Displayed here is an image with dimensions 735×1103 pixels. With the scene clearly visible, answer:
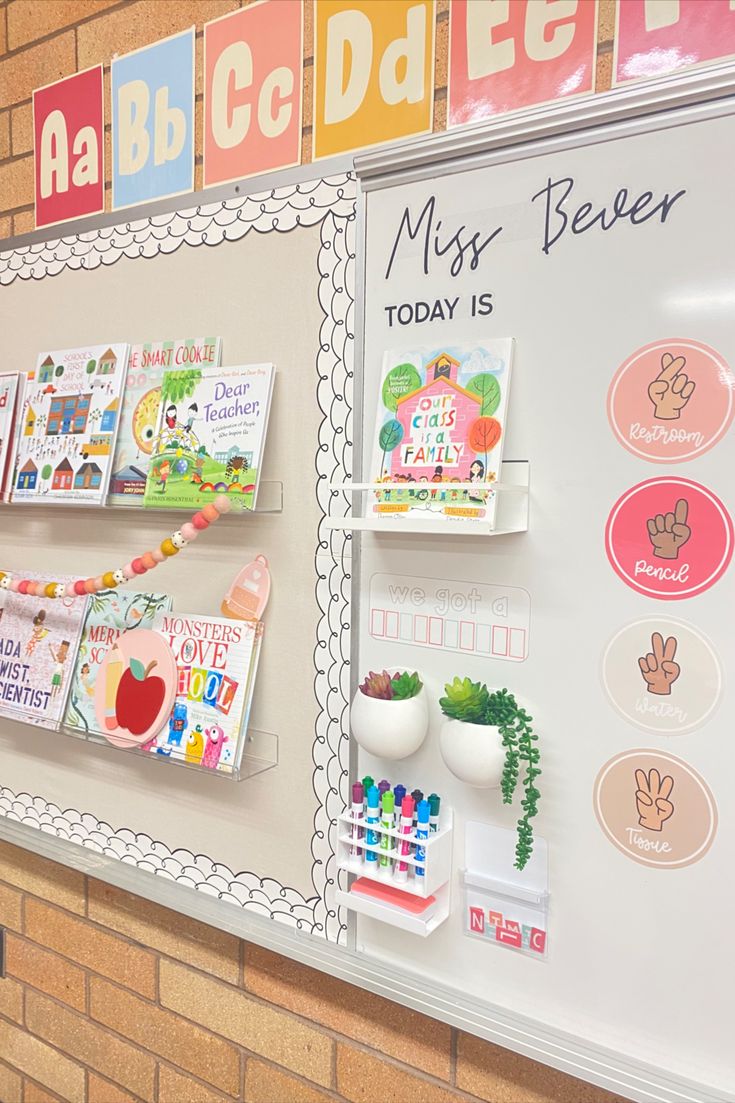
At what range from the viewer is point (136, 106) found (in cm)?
126

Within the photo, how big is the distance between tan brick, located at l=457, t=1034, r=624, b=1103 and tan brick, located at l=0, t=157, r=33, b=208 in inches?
65.7

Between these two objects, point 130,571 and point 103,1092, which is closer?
point 130,571

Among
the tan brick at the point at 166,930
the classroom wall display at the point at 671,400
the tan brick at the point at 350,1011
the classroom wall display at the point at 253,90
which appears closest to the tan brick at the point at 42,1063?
the tan brick at the point at 166,930

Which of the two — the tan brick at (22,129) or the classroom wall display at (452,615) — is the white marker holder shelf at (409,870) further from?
the tan brick at (22,129)

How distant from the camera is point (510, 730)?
930mm

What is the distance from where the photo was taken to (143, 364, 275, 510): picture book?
1.10 meters

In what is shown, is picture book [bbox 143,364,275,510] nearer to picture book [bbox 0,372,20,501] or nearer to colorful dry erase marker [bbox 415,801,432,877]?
picture book [bbox 0,372,20,501]

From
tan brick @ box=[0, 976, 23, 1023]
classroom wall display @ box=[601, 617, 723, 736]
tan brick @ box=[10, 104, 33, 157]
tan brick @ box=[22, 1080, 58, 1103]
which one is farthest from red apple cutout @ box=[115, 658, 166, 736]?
tan brick @ box=[10, 104, 33, 157]

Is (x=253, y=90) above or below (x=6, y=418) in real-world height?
above

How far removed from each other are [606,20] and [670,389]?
46cm

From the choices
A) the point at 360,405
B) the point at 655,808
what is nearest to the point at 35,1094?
the point at 655,808

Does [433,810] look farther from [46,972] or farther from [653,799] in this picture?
[46,972]

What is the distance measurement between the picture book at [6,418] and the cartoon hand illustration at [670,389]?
3.71 feet

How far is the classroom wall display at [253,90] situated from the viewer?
110 cm
